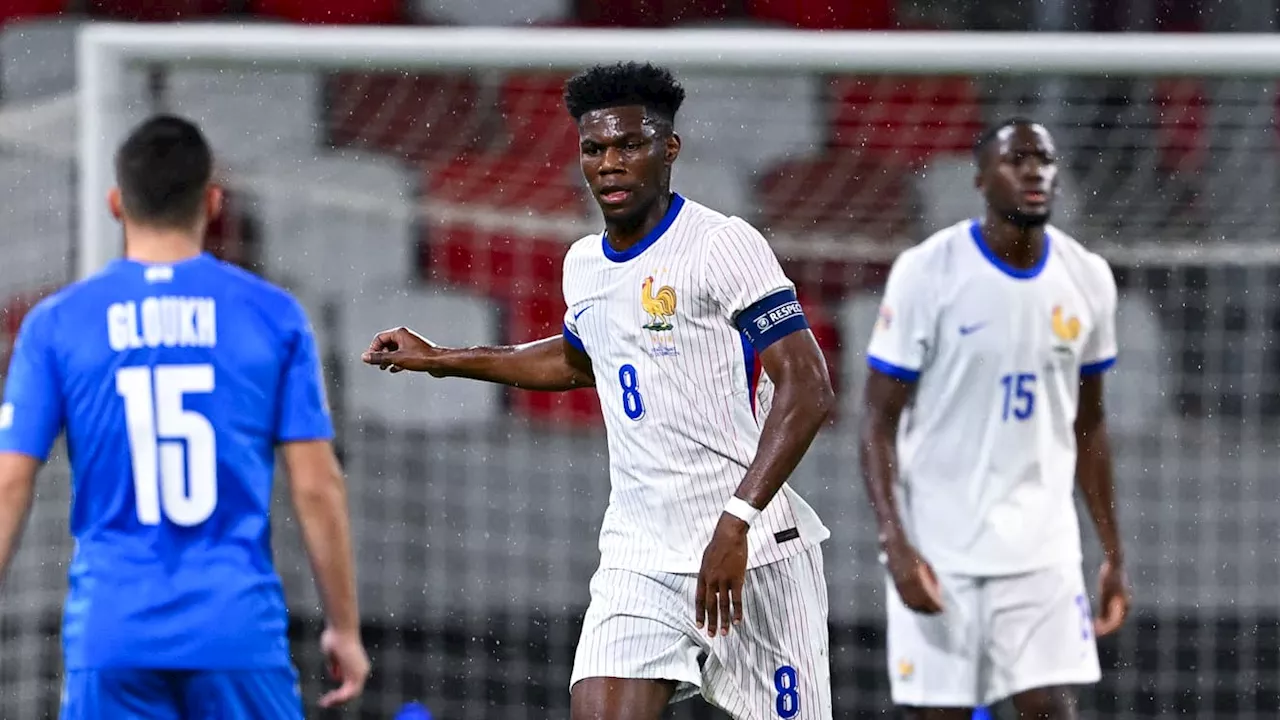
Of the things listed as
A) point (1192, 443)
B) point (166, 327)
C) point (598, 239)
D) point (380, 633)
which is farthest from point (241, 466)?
point (1192, 443)

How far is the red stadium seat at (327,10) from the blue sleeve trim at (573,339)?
23.1 feet

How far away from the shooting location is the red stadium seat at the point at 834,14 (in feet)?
36.3

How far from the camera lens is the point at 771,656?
153 inches

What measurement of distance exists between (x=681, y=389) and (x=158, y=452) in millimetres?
1059

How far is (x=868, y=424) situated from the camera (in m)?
5.39

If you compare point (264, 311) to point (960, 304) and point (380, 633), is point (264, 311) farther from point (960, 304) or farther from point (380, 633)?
point (380, 633)

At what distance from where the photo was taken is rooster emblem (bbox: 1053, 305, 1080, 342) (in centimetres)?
538

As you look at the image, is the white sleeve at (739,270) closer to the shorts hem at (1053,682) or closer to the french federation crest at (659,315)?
the french federation crest at (659,315)

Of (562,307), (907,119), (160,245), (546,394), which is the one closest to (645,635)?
(160,245)

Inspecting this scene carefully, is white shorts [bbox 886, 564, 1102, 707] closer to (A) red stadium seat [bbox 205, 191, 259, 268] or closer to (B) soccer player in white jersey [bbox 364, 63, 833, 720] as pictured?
(B) soccer player in white jersey [bbox 364, 63, 833, 720]

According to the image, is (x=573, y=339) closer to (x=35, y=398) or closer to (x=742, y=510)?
(x=742, y=510)

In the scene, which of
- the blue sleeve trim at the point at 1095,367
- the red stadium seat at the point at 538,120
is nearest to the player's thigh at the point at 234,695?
the blue sleeve trim at the point at 1095,367

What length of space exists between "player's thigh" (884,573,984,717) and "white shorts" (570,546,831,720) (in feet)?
4.63

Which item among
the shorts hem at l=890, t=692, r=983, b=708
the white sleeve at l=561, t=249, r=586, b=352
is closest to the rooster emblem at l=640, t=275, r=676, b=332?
the white sleeve at l=561, t=249, r=586, b=352
